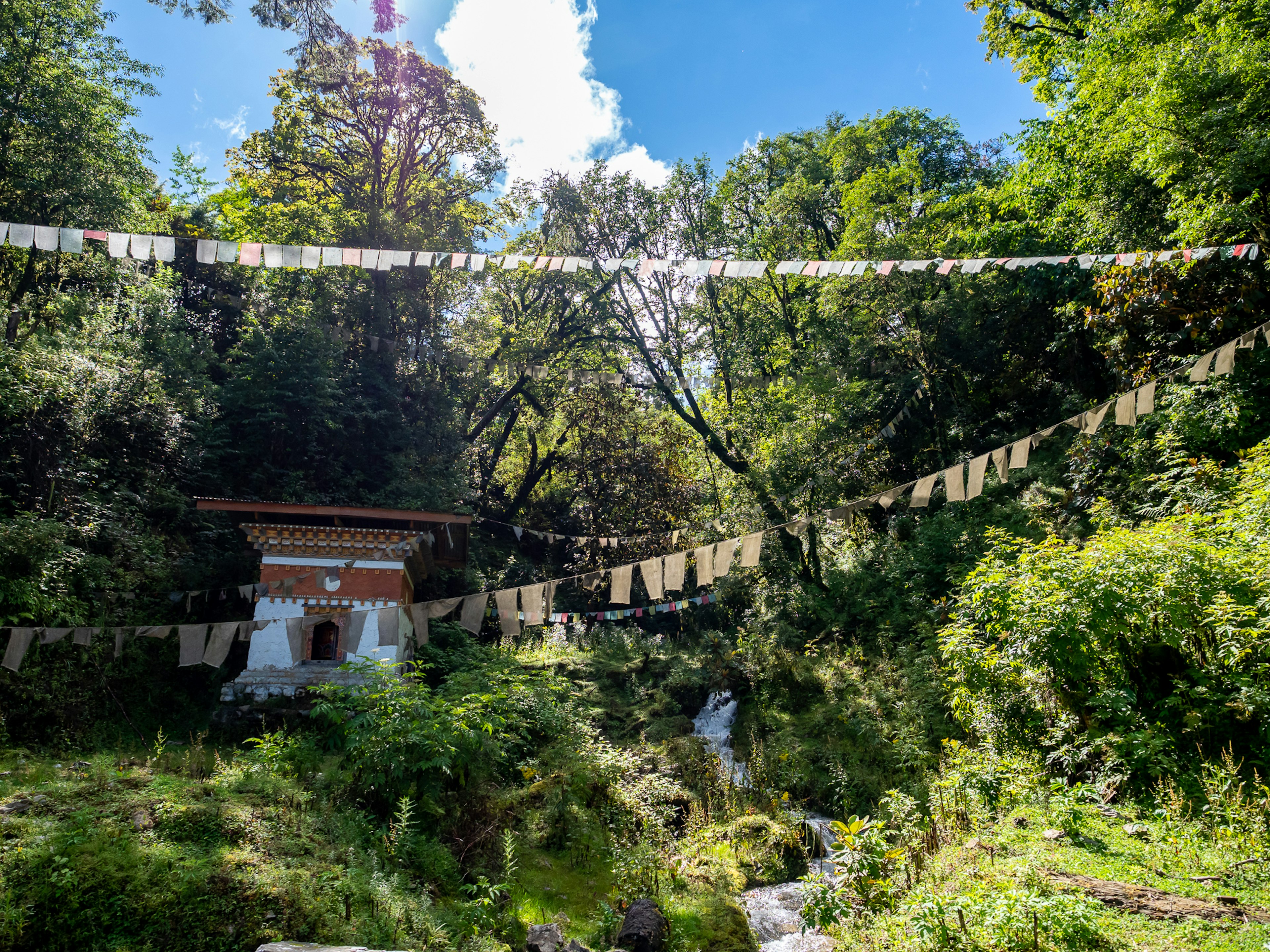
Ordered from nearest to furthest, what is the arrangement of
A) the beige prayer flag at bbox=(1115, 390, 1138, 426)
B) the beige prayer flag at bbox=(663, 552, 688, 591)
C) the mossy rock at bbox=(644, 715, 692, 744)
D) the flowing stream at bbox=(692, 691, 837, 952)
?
the flowing stream at bbox=(692, 691, 837, 952) → the beige prayer flag at bbox=(663, 552, 688, 591) → the beige prayer flag at bbox=(1115, 390, 1138, 426) → the mossy rock at bbox=(644, 715, 692, 744)

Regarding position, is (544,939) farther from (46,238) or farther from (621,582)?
(46,238)

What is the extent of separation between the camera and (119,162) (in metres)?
19.6

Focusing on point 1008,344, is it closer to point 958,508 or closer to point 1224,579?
point 958,508

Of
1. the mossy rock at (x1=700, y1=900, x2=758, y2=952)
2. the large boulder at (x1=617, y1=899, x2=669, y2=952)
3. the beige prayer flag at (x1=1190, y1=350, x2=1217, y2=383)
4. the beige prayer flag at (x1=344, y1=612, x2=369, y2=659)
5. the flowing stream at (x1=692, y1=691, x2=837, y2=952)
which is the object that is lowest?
the flowing stream at (x1=692, y1=691, x2=837, y2=952)

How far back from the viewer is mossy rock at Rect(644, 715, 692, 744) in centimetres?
1508

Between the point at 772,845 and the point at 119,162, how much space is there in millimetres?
24249

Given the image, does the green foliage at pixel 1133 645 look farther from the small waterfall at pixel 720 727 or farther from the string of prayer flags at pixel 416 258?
the small waterfall at pixel 720 727

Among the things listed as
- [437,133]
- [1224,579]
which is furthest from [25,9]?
[1224,579]

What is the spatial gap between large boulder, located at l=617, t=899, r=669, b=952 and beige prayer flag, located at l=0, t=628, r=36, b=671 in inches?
350

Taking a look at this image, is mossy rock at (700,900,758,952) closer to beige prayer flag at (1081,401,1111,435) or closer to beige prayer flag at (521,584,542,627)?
beige prayer flag at (521,584,542,627)

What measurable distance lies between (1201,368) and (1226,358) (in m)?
0.27

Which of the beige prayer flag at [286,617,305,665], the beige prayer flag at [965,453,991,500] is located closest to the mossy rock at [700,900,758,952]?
the beige prayer flag at [965,453,991,500]

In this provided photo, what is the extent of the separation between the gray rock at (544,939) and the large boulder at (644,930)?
2.22 feet

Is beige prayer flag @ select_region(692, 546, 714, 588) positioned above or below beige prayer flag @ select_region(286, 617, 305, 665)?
above
